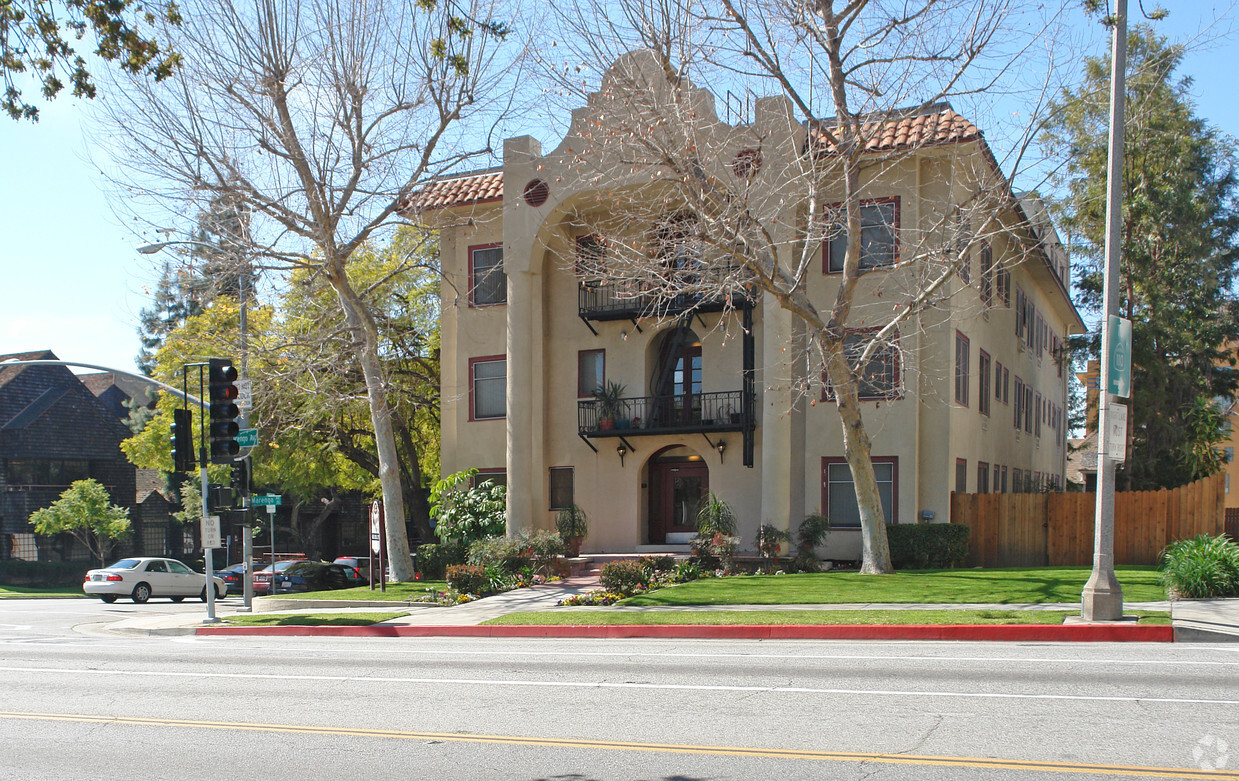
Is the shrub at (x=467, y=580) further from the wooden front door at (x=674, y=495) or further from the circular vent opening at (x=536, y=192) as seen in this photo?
the circular vent opening at (x=536, y=192)

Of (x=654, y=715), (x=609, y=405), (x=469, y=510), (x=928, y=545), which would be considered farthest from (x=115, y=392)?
(x=654, y=715)

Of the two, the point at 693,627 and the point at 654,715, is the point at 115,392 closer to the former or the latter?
the point at 693,627

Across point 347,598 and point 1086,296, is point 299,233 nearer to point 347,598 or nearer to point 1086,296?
point 347,598

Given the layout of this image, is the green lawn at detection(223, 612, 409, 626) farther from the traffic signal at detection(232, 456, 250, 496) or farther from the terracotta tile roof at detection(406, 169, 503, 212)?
the terracotta tile roof at detection(406, 169, 503, 212)

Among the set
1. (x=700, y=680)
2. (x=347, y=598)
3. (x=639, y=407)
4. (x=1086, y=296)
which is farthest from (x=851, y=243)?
(x=1086, y=296)

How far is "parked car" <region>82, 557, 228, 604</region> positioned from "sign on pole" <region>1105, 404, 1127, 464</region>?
80.9ft

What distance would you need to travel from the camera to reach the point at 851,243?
1936cm

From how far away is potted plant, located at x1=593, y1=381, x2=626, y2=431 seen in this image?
26531mm

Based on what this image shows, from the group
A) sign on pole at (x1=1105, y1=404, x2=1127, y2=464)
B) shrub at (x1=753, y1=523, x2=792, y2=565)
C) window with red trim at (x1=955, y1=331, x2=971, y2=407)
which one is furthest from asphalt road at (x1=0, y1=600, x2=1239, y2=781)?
window with red trim at (x1=955, y1=331, x2=971, y2=407)

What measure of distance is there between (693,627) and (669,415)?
11781 millimetres

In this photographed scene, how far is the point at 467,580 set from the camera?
21719mm

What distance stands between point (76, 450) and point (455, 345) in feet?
77.3

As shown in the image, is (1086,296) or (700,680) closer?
(700,680)

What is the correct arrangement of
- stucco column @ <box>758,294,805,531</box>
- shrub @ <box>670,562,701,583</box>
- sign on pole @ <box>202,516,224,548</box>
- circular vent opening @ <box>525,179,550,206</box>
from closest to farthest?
sign on pole @ <box>202,516,224,548</box>
shrub @ <box>670,562,701,583</box>
stucco column @ <box>758,294,805,531</box>
circular vent opening @ <box>525,179,550,206</box>
